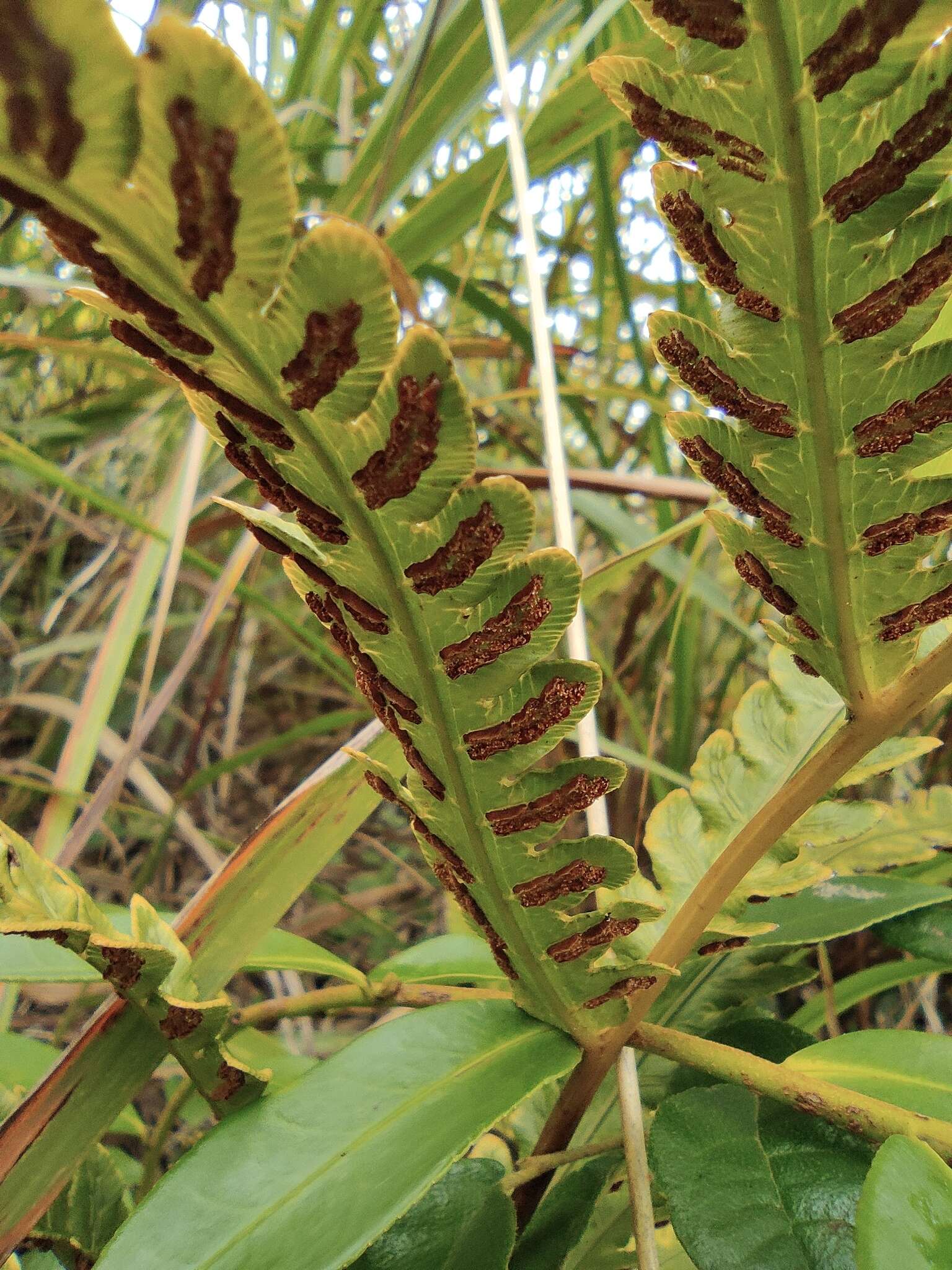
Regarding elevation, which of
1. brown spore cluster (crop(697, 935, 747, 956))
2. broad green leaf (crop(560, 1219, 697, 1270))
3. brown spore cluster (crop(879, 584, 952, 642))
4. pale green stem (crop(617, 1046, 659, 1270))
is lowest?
broad green leaf (crop(560, 1219, 697, 1270))

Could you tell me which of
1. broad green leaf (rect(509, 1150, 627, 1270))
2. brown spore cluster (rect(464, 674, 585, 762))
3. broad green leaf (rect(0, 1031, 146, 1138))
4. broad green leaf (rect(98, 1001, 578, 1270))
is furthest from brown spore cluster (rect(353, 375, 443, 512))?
broad green leaf (rect(0, 1031, 146, 1138))

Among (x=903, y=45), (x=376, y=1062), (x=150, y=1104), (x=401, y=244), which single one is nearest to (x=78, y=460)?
(x=401, y=244)

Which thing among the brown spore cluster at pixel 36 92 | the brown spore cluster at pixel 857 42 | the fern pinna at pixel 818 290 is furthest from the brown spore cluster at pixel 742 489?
the brown spore cluster at pixel 36 92

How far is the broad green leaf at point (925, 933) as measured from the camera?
47cm

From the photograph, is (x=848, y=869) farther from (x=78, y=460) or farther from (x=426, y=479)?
(x=78, y=460)

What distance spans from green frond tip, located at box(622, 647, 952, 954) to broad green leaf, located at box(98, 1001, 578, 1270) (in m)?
0.11

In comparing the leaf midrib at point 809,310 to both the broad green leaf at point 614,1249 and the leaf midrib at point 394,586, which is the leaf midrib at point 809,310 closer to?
Result: the leaf midrib at point 394,586

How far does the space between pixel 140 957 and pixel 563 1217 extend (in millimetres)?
236

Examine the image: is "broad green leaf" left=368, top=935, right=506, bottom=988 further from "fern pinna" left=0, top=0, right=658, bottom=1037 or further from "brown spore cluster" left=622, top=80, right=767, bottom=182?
"brown spore cluster" left=622, top=80, right=767, bottom=182

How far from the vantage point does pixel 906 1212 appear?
0.27 meters

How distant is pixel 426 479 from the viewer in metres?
0.26

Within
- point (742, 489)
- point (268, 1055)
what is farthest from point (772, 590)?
point (268, 1055)

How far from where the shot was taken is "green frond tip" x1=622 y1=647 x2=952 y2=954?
0.44m

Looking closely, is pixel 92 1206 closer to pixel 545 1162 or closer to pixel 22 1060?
pixel 22 1060
